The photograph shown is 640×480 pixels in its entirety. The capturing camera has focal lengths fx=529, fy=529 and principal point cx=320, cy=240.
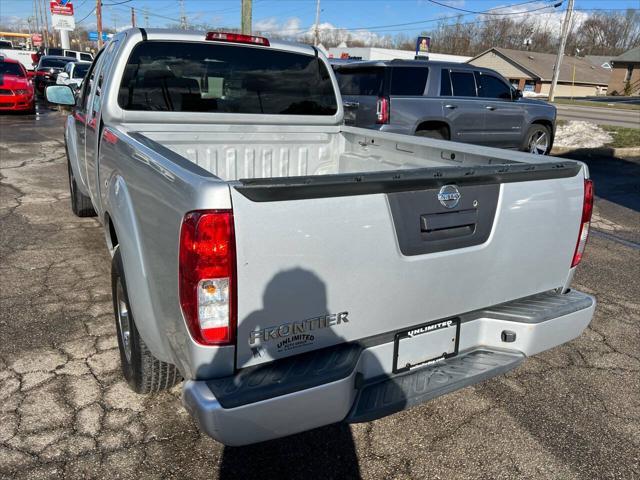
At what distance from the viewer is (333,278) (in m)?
2.06

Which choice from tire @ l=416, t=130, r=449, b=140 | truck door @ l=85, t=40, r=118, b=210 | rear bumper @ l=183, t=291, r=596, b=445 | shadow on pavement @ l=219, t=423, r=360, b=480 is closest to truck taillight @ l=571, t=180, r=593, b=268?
rear bumper @ l=183, t=291, r=596, b=445

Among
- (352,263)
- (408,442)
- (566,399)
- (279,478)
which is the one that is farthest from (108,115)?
(566,399)

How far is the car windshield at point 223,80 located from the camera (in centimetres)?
364

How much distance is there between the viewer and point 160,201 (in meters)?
2.16

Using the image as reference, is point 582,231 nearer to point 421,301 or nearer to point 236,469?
point 421,301

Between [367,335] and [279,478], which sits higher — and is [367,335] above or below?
above

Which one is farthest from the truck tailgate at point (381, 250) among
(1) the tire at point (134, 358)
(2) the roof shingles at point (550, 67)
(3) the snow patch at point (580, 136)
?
(2) the roof shingles at point (550, 67)

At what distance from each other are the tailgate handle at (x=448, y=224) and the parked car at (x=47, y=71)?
20.6 metres

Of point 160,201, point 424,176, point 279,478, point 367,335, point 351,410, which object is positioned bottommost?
point 279,478

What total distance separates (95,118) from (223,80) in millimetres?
977

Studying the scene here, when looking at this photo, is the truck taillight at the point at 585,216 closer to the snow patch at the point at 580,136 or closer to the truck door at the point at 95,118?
the truck door at the point at 95,118

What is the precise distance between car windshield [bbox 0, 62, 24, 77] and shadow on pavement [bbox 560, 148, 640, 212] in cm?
1653

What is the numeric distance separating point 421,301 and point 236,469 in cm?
121

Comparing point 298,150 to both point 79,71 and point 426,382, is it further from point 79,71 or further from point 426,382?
point 79,71
